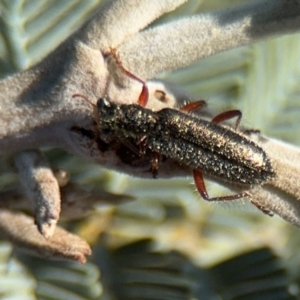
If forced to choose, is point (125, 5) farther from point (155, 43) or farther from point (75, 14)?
point (75, 14)

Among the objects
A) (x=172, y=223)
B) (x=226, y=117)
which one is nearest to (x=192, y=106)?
(x=226, y=117)

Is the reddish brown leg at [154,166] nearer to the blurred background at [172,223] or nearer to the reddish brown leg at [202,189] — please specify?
the reddish brown leg at [202,189]

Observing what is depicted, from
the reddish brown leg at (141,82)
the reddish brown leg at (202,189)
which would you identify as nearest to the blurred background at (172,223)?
the reddish brown leg at (202,189)

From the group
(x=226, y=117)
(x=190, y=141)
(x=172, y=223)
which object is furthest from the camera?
(x=172, y=223)

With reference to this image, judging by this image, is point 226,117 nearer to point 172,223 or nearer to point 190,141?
point 190,141

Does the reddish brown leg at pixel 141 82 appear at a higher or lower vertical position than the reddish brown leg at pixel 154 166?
higher
